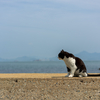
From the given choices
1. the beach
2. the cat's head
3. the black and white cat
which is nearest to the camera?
the beach

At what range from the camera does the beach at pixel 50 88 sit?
597cm

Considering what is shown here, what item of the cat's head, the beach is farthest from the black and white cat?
the beach

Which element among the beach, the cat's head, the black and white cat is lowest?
the beach

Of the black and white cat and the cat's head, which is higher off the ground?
the cat's head

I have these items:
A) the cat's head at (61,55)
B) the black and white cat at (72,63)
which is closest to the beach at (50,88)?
the black and white cat at (72,63)

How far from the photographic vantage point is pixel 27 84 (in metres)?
7.03

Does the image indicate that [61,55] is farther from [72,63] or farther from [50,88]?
[50,88]

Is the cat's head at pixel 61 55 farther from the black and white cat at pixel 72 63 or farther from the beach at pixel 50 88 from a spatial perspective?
the beach at pixel 50 88

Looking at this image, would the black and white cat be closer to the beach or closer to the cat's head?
the cat's head

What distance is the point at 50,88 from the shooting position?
666 centimetres

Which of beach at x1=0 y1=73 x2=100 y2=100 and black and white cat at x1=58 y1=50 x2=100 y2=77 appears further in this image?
black and white cat at x1=58 y1=50 x2=100 y2=77

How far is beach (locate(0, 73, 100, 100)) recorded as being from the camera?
597cm

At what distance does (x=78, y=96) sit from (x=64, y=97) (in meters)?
0.46

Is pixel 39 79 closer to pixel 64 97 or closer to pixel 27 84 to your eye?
pixel 27 84
